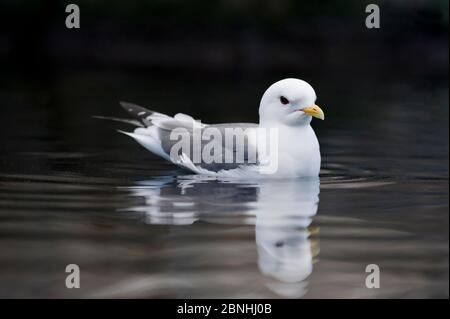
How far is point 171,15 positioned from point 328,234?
1443 cm

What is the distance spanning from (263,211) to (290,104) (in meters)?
1.13

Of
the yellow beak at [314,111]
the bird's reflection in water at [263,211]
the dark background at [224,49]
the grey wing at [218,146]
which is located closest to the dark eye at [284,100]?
the yellow beak at [314,111]

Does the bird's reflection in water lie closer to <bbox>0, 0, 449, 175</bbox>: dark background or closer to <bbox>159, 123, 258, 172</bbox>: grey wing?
<bbox>159, 123, 258, 172</bbox>: grey wing

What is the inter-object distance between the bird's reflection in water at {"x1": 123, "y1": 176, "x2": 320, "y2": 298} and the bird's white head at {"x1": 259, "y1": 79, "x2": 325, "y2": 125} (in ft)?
1.47

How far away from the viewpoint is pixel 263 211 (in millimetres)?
5770

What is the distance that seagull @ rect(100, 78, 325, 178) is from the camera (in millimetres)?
6543

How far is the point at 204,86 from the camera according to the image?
49.3 ft

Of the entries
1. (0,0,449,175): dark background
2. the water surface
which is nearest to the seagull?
the water surface

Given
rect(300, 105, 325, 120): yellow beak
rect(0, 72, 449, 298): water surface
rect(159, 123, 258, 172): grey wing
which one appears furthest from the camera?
rect(159, 123, 258, 172): grey wing

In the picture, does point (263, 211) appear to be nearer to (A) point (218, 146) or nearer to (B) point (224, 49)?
(A) point (218, 146)

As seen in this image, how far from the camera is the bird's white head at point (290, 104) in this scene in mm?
6551

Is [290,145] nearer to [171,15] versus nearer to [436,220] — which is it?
[436,220]

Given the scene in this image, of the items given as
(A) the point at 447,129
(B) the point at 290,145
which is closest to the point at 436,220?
(B) the point at 290,145

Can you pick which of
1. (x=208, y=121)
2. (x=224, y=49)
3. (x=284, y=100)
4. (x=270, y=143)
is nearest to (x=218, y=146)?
(x=270, y=143)
